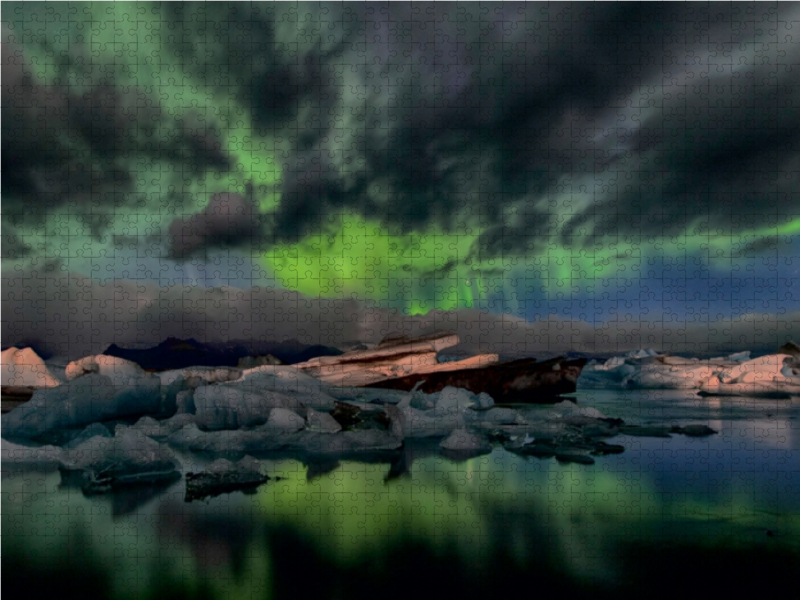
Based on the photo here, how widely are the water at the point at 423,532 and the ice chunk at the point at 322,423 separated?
1716mm

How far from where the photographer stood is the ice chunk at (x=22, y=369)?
944cm

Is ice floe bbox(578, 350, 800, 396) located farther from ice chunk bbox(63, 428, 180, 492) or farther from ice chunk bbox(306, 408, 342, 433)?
ice chunk bbox(63, 428, 180, 492)

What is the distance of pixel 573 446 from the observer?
23.8 ft

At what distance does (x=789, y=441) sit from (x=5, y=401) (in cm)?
1293

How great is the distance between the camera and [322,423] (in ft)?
27.0

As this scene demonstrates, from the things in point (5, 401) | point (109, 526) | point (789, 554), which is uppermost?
point (5, 401)

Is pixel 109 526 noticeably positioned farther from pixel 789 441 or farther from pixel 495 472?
pixel 789 441

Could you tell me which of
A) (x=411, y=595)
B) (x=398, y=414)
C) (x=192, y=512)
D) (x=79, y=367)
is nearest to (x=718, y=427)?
(x=398, y=414)

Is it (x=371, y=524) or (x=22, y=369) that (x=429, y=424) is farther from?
(x=22, y=369)

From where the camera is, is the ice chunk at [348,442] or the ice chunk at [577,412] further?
the ice chunk at [577,412]

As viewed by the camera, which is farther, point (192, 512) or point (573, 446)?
point (573, 446)

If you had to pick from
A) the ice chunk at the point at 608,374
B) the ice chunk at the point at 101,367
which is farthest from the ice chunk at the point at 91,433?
the ice chunk at the point at 608,374

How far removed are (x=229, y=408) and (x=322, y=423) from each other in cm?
155

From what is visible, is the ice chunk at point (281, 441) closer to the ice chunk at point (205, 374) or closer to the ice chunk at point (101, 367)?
the ice chunk at point (101, 367)
